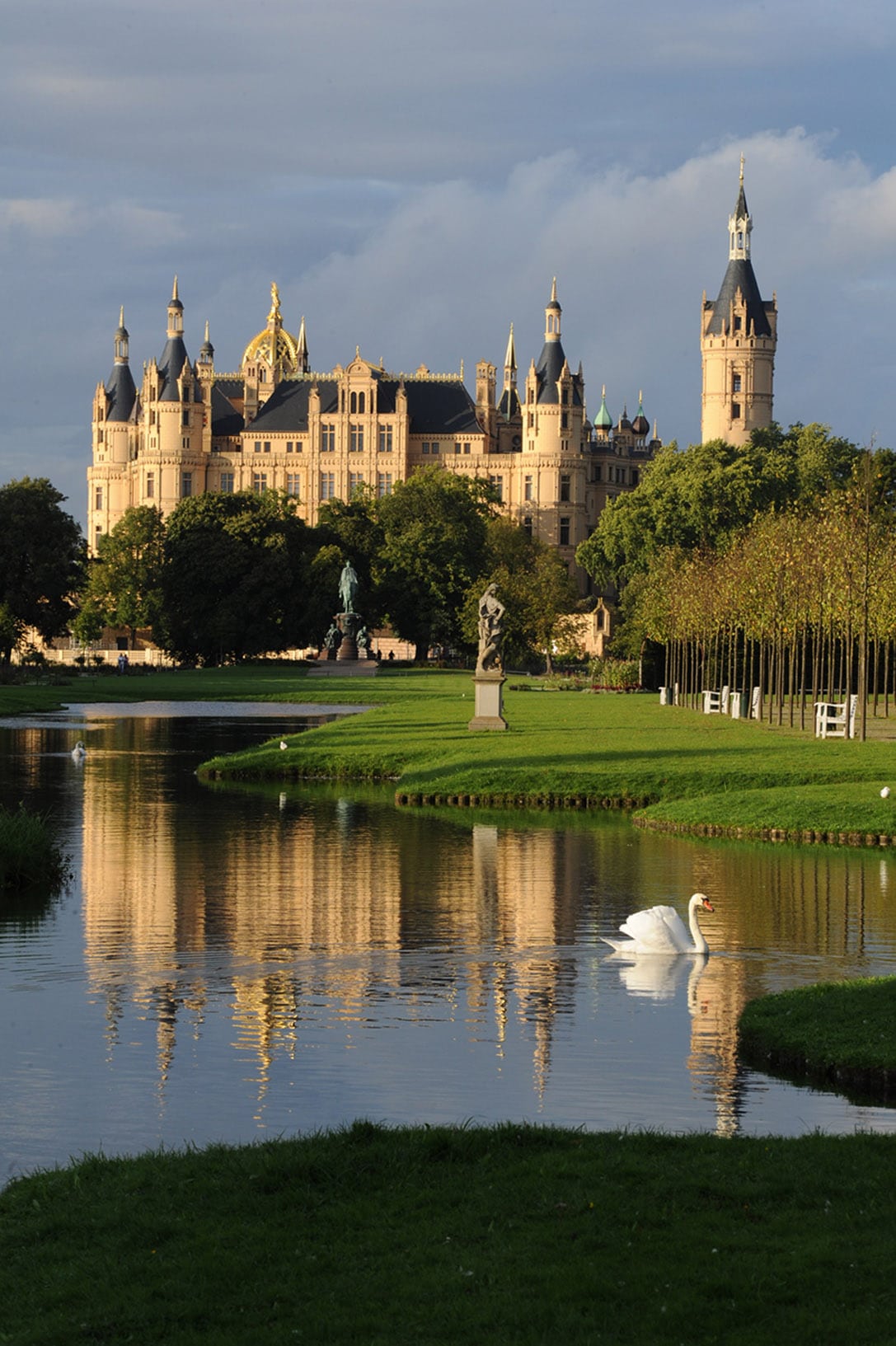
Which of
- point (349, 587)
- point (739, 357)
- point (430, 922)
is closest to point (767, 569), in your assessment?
point (430, 922)

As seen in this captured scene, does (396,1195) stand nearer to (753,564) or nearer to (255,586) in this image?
(753,564)

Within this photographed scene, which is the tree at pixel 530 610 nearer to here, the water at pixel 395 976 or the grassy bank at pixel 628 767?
the grassy bank at pixel 628 767

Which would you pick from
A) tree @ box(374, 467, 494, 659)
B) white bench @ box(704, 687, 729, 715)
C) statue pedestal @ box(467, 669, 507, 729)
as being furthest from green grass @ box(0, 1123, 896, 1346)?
tree @ box(374, 467, 494, 659)

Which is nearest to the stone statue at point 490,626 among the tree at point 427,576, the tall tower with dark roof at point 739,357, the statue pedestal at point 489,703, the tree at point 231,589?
the statue pedestal at point 489,703

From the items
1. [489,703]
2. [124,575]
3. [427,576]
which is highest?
[124,575]

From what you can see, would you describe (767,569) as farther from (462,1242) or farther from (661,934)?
(462,1242)

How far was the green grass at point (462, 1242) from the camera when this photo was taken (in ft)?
28.0

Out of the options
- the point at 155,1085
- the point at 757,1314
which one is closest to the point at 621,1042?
the point at 155,1085

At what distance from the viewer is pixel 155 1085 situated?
13734 mm

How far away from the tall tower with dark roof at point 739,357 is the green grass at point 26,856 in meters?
162

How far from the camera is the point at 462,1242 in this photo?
31.3 feet

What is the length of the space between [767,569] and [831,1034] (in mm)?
49843

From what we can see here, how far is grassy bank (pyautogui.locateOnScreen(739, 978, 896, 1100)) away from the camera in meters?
13.7

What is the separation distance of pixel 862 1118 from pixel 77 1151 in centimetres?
524
